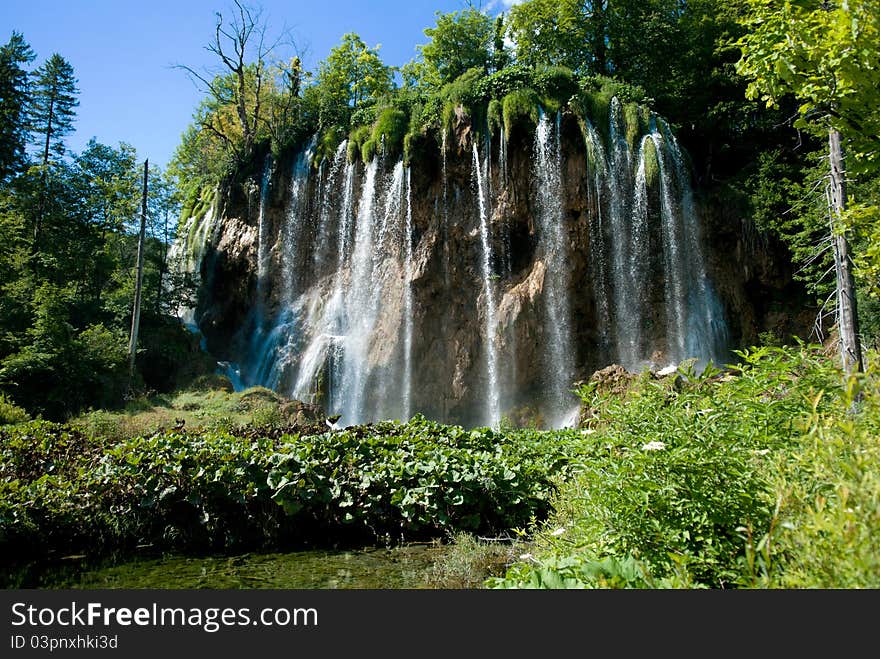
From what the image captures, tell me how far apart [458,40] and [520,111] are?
43.4 ft

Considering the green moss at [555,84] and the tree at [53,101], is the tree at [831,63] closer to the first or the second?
the green moss at [555,84]

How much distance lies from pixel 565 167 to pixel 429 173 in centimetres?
498

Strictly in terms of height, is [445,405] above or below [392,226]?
below

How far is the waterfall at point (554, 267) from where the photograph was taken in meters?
19.4

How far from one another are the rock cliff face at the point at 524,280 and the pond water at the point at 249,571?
44.1 ft

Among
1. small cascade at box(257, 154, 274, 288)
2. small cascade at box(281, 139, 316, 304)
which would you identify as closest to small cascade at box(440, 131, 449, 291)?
small cascade at box(281, 139, 316, 304)

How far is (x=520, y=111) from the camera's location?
20.3m

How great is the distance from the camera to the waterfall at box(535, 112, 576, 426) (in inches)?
763

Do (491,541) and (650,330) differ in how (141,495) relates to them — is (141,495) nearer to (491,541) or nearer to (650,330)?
(491,541)

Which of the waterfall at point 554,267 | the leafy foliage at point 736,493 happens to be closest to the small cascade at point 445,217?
the waterfall at point 554,267

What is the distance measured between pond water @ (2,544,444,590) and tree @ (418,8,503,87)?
88.8 feet

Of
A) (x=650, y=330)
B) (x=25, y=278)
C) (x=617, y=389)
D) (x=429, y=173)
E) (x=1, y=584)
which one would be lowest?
(x=1, y=584)

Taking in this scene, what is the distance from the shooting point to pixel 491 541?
6445mm

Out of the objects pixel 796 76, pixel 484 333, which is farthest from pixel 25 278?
pixel 796 76
